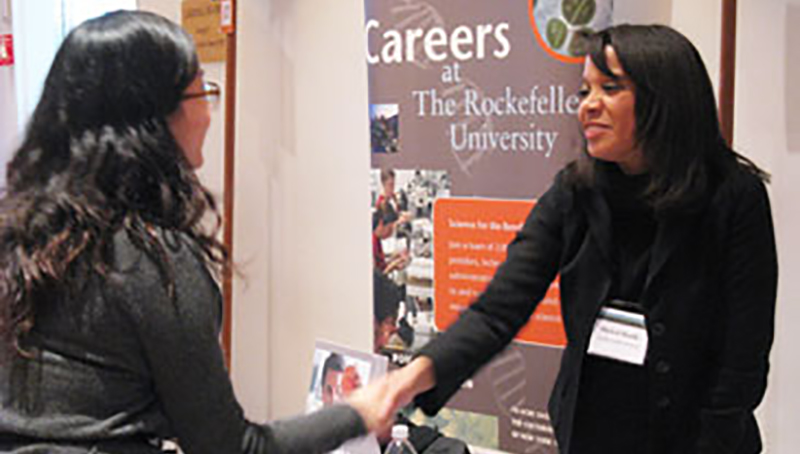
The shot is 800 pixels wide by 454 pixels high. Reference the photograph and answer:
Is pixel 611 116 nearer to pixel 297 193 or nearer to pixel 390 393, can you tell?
pixel 390 393

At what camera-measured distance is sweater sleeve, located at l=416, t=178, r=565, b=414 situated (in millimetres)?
1667

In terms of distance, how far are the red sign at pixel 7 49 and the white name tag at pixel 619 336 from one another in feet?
11.5

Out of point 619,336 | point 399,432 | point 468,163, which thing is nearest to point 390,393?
point 619,336

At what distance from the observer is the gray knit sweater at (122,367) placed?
1.15m

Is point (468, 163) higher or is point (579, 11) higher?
point (579, 11)

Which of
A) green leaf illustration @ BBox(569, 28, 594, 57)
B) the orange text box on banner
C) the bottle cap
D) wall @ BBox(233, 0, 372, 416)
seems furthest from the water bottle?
green leaf illustration @ BBox(569, 28, 594, 57)

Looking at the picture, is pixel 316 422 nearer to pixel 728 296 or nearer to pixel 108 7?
pixel 728 296

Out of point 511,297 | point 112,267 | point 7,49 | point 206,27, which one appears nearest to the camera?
point 112,267

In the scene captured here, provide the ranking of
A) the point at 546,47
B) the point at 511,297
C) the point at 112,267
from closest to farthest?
the point at 112,267, the point at 511,297, the point at 546,47

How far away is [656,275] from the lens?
1.54 meters

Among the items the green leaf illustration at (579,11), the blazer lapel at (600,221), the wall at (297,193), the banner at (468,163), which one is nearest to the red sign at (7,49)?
the wall at (297,193)

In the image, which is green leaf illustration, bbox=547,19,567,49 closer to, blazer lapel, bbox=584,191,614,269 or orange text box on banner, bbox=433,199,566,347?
orange text box on banner, bbox=433,199,566,347

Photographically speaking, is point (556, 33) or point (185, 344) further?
point (556, 33)

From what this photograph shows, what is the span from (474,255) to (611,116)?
90 centimetres
